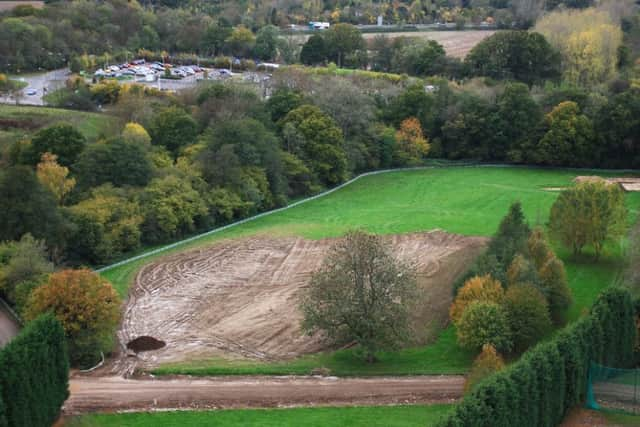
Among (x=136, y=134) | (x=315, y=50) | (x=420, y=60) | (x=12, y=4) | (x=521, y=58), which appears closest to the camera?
(x=136, y=134)

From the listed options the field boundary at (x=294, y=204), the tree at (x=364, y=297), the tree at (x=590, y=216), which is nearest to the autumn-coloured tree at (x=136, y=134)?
the field boundary at (x=294, y=204)

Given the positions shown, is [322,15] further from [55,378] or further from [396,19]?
[55,378]

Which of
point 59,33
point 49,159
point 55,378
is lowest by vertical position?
point 55,378

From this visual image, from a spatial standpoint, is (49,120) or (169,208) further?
(49,120)

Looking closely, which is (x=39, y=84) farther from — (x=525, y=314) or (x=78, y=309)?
(x=525, y=314)

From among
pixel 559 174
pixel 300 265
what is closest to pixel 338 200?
pixel 300 265

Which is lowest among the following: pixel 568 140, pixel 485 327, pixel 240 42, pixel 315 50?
pixel 485 327

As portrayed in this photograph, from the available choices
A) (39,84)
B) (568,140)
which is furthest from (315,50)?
A: (568,140)
